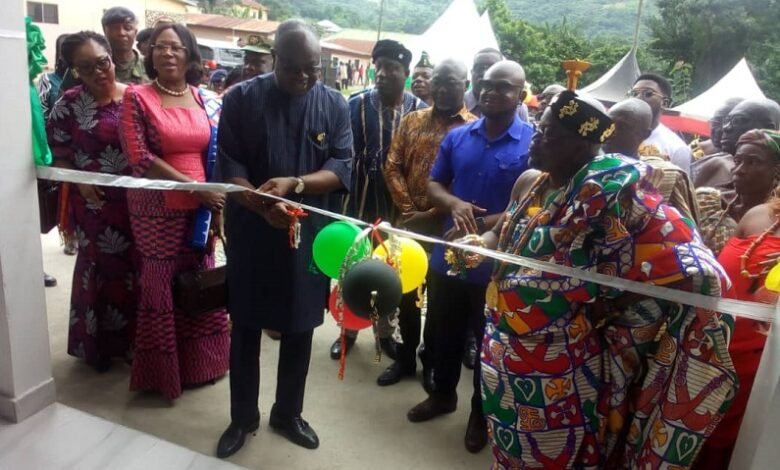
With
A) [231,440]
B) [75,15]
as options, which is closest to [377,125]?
[231,440]

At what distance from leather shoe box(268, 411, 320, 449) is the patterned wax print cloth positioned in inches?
41.8

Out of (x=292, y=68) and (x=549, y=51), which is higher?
(x=549, y=51)

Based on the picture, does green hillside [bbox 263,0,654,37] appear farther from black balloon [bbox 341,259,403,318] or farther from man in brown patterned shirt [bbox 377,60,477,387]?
black balloon [bbox 341,259,403,318]

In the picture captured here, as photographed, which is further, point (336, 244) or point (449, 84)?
point (449, 84)

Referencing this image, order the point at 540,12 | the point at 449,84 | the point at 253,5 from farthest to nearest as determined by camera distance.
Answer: the point at 253,5
the point at 540,12
the point at 449,84

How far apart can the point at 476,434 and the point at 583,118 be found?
171cm

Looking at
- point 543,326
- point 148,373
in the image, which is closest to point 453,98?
point 543,326

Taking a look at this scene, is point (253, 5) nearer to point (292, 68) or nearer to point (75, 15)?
point (75, 15)

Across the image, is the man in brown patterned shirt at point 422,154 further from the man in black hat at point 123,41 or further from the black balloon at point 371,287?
the man in black hat at point 123,41

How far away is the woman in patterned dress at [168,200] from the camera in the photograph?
8.88 feet

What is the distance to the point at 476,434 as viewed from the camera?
2.78 metres

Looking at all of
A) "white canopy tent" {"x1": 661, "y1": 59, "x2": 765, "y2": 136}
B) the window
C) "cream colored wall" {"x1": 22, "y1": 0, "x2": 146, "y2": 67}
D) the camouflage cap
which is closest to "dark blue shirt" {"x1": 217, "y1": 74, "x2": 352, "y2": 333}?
the camouflage cap

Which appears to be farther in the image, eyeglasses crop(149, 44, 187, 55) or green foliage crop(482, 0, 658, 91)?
green foliage crop(482, 0, 658, 91)

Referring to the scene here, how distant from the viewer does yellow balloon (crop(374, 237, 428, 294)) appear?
2.12 meters
